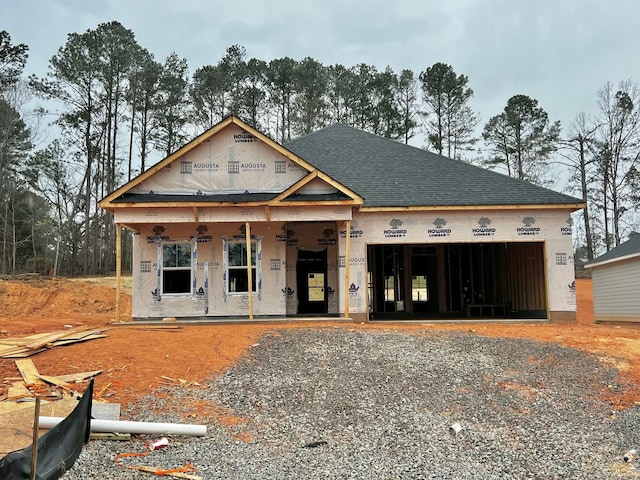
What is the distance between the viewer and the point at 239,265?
15.3 m

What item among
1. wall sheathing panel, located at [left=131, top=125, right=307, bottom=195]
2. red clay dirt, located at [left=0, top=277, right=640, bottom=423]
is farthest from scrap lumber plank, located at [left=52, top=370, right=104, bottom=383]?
wall sheathing panel, located at [left=131, top=125, right=307, bottom=195]

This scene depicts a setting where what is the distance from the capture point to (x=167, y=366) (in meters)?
8.83

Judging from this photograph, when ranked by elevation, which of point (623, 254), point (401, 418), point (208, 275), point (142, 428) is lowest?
point (401, 418)

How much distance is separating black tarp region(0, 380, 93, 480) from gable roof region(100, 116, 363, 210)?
8.70 meters

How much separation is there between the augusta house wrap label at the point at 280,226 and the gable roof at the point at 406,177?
0.09m

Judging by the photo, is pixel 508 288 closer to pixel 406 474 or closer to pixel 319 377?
pixel 319 377

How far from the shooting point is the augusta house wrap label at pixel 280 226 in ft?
46.7

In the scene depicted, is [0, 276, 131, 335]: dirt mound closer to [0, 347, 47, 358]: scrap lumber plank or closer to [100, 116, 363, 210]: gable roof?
[100, 116, 363, 210]: gable roof

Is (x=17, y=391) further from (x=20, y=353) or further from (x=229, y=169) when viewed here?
(x=229, y=169)

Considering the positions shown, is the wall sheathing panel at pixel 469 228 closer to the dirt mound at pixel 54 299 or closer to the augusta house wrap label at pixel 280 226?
the augusta house wrap label at pixel 280 226

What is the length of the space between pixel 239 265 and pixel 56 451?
10377mm

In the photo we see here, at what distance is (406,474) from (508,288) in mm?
15665

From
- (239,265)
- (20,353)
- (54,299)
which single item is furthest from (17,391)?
(54,299)

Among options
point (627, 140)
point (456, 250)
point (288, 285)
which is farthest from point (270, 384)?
point (627, 140)
